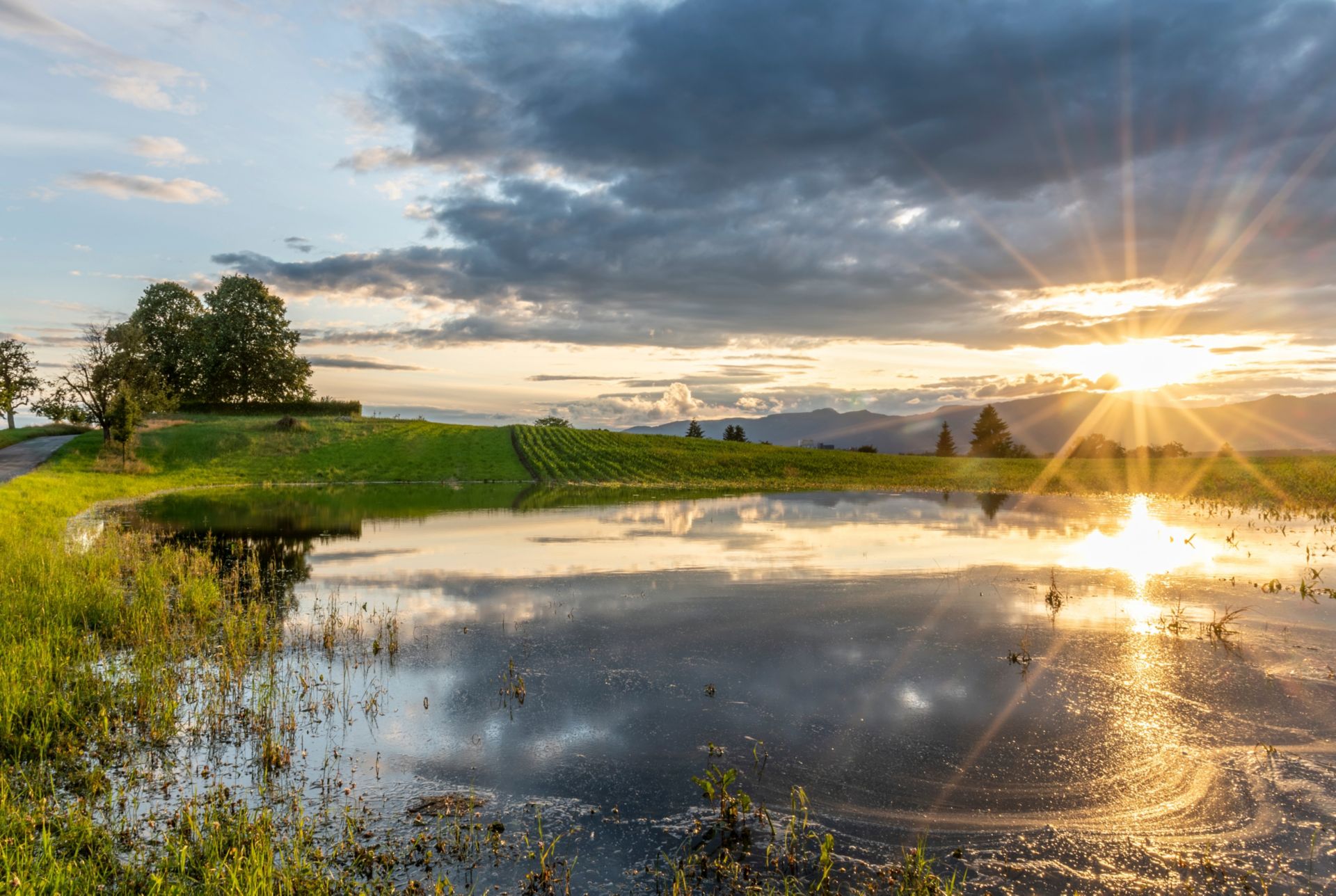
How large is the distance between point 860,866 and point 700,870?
55.9 inches

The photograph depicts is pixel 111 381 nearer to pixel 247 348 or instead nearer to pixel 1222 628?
pixel 247 348

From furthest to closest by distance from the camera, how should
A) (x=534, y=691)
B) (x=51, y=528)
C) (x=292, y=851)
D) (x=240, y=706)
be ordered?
(x=51, y=528), (x=534, y=691), (x=240, y=706), (x=292, y=851)

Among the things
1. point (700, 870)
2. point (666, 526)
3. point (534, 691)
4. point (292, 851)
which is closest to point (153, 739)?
point (292, 851)

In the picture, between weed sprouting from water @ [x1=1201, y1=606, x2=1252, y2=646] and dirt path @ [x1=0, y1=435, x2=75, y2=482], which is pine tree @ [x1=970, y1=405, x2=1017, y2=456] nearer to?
weed sprouting from water @ [x1=1201, y1=606, x2=1252, y2=646]

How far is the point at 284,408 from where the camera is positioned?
267 feet

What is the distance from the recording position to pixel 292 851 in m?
6.56

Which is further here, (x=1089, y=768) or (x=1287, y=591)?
(x=1287, y=591)

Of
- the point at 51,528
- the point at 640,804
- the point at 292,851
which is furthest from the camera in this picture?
the point at 51,528

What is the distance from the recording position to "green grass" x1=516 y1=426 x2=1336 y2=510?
46438 millimetres

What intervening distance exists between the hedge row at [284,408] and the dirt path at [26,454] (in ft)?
42.6

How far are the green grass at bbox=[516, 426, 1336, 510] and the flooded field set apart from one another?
2997 cm

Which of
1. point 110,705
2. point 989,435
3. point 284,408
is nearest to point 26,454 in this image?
point 284,408

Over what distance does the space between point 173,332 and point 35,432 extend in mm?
17299

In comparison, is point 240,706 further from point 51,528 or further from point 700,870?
point 51,528
